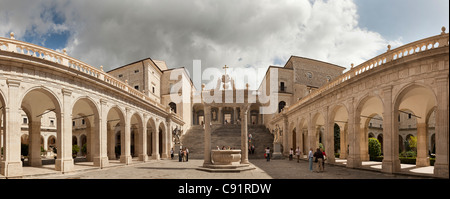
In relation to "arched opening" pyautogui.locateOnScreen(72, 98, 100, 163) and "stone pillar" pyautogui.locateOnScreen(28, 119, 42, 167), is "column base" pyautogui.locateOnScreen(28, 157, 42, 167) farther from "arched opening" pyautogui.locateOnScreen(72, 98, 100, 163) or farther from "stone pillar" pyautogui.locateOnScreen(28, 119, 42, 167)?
"arched opening" pyautogui.locateOnScreen(72, 98, 100, 163)

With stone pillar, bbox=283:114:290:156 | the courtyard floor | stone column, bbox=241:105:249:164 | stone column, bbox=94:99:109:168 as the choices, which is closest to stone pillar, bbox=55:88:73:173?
the courtyard floor

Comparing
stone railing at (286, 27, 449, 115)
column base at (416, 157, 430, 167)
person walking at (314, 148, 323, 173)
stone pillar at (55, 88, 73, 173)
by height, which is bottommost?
column base at (416, 157, 430, 167)

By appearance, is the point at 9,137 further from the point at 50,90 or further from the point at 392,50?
the point at 392,50

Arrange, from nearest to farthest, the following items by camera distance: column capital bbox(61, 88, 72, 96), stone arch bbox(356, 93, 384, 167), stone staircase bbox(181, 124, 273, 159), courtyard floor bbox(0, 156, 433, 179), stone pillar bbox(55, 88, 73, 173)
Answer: courtyard floor bbox(0, 156, 433, 179) < stone pillar bbox(55, 88, 73, 173) < column capital bbox(61, 88, 72, 96) < stone arch bbox(356, 93, 384, 167) < stone staircase bbox(181, 124, 273, 159)

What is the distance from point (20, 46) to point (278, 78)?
141 ft

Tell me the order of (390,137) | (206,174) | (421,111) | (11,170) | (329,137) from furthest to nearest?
1. (329,137)
2. (421,111)
3. (206,174)
4. (390,137)
5. (11,170)

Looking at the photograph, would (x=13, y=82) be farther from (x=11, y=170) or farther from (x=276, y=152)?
(x=276, y=152)

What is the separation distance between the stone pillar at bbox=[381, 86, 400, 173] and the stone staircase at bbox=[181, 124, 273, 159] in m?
19.4

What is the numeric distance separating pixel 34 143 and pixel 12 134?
25.4 feet

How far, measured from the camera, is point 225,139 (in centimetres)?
4056

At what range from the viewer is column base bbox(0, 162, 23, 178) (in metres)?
13.6

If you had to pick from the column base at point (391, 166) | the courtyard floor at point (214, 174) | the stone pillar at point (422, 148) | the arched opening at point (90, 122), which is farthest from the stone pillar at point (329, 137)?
the arched opening at point (90, 122)

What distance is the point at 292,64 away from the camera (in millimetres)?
52781

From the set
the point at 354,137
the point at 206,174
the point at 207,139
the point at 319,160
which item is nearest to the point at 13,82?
the point at 206,174
